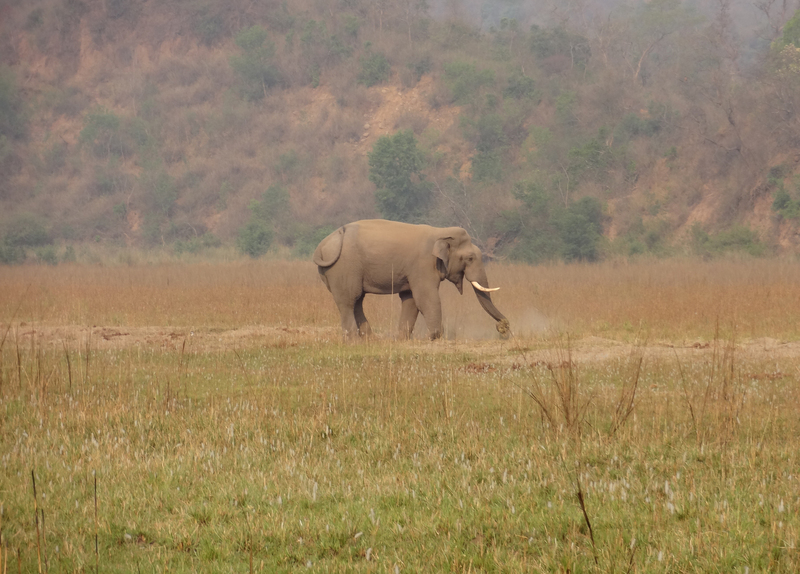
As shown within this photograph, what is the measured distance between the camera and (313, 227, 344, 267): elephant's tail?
15594mm

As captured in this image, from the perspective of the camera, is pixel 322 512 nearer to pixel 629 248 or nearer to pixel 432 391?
pixel 432 391

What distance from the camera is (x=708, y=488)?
19.2 ft

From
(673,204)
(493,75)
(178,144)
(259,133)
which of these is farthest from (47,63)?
(673,204)

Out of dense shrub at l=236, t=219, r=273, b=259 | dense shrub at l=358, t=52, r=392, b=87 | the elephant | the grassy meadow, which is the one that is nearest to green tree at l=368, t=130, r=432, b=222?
dense shrub at l=236, t=219, r=273, b=259

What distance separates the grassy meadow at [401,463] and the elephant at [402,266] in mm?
1866

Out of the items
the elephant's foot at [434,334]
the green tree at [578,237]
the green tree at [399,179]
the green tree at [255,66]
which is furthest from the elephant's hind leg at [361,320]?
the green tree at [255,66]

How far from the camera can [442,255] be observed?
15188 millimetres

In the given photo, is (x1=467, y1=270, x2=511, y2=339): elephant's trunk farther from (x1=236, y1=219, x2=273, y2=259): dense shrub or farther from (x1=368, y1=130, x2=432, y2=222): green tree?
(x1=368, y1=130, x2=432, y2=222): green tree

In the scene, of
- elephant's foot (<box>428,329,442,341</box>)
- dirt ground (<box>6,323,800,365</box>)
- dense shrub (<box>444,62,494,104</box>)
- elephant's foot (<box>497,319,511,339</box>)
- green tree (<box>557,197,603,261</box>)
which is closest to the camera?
dirt ground (<box>6,323,800,365</box>)

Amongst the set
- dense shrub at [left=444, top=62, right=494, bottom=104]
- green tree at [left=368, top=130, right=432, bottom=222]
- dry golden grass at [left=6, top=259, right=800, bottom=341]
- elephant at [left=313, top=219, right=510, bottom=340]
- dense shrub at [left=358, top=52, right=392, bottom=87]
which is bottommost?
dry golden grass at [left=6, top=259, right=800, bottom=341]

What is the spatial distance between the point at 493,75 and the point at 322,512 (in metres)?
55.6

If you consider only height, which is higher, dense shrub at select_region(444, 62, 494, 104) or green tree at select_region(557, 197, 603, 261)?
dense shrub at select_region(444, 62, 494, 104)

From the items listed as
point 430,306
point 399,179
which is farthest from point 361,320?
point 399,179

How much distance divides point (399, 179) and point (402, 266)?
109 feet
